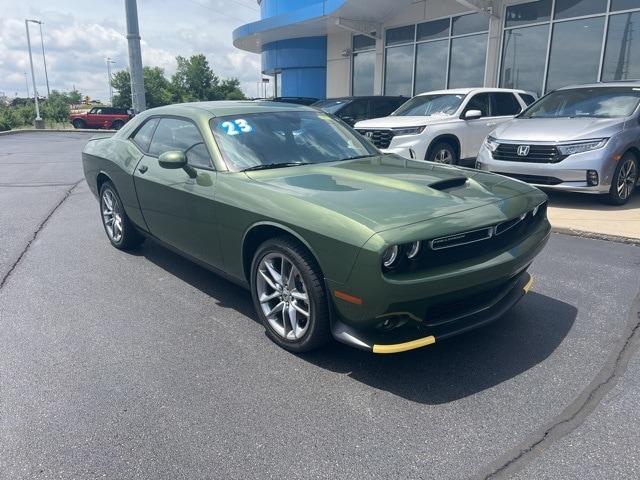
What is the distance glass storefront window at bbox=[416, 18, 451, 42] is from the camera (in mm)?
16188

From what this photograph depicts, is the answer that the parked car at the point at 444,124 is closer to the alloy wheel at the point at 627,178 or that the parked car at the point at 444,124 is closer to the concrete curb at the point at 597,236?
the alloy wheel at the point at 627,178

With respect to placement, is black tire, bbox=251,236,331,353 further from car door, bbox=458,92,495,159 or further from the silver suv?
car door, bbox=458,92,495,159

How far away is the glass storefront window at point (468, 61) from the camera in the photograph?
49.6 feet

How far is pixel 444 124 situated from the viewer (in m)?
9.12

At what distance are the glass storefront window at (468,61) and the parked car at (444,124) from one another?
5.03m

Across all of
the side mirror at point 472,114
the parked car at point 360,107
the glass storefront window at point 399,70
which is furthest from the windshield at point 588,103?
the glass storefront window at point 399,70

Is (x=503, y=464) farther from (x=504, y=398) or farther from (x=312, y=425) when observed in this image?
(x=312, y=425)

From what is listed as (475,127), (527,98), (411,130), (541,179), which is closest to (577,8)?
(527,98)

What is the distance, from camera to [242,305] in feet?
13.5

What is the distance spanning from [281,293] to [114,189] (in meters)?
2.94

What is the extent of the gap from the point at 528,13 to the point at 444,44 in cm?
302

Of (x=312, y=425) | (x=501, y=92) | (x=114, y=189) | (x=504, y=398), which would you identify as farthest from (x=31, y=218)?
(x=501, y=92)

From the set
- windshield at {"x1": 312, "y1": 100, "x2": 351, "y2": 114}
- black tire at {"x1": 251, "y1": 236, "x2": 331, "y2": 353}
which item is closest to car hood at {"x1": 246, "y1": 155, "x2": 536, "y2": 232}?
black tire at {"x1": 251, "y1": 236, "x2": 331, "y2": 353}

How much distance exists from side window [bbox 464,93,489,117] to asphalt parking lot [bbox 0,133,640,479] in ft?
19.0
